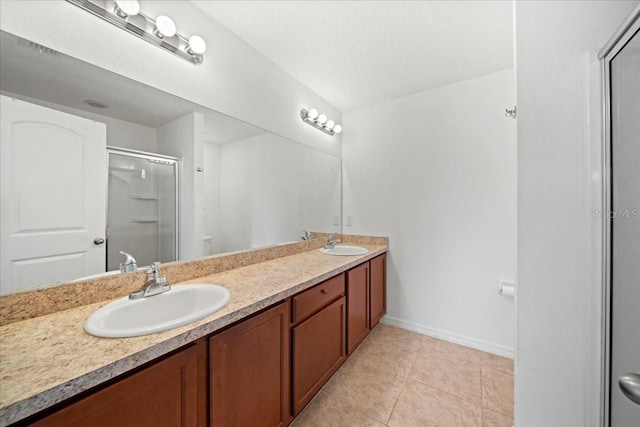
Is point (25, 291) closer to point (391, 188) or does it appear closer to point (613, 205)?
point (613, 205)

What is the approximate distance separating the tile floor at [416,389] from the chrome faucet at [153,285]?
1075 millimetres

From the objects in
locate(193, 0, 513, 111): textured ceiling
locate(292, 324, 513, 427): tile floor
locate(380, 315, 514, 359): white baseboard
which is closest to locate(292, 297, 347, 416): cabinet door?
locate(292, 324, 513, 427): tile floor

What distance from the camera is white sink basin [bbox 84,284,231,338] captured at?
73 centimetres

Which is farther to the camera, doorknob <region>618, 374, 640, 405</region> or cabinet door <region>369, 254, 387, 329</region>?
cabinet door <region>369, 254, 387, 329</region>

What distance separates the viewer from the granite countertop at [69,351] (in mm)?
501

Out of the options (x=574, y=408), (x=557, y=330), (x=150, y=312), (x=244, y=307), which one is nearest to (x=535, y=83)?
(x=557, y=330)

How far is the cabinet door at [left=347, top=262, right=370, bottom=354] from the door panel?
1.24 metres

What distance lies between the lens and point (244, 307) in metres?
0.93

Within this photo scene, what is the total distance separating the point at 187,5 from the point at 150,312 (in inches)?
63.2

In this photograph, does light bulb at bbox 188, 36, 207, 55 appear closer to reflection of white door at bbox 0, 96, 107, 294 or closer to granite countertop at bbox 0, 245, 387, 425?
reflection of white door at bbox 0, 96, 107, 294

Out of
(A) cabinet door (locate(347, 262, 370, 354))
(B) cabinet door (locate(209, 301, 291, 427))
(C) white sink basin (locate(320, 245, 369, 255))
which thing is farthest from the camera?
(C) white sink basin (locate(320, 245, 369, 255))

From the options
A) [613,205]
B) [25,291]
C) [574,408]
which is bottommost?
[574,408]

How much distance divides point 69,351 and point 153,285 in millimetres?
427

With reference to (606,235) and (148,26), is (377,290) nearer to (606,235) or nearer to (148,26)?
(606,235)
